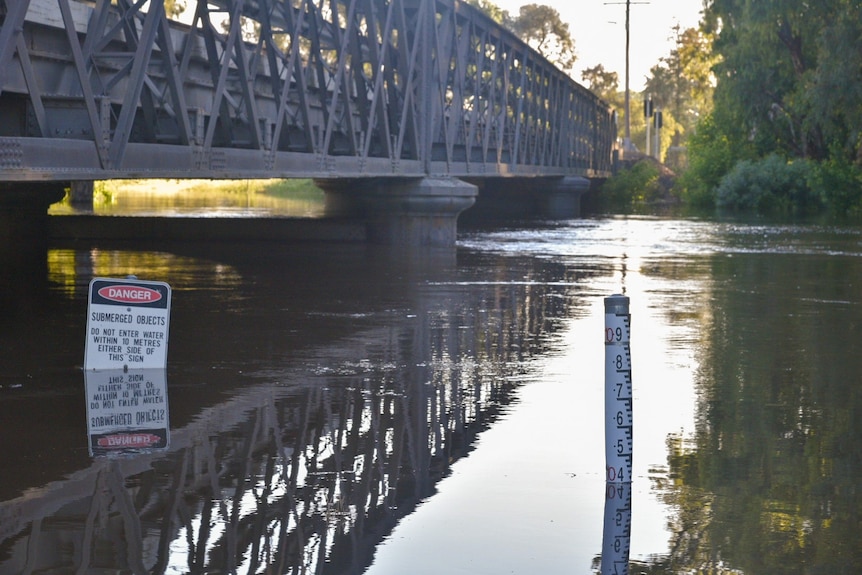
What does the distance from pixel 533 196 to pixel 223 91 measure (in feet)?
151

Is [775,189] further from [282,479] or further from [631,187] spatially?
[282,479]

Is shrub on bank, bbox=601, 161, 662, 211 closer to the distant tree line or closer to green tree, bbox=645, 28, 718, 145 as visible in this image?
the distant tree line

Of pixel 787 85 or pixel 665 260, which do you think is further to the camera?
pixel 787 85

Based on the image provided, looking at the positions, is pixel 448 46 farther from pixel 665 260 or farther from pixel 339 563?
pixel 339 563

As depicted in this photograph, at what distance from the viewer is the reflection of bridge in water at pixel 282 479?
592 centimetres

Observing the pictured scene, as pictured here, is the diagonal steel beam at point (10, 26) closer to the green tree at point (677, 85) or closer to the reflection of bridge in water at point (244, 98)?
the reflection of bridge in water at point (244, 98)

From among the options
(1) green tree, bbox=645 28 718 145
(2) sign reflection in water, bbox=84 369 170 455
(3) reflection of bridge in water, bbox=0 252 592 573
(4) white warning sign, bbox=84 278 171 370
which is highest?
(1) green tree, bbox=645 28 718 145

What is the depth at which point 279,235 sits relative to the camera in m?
29.2

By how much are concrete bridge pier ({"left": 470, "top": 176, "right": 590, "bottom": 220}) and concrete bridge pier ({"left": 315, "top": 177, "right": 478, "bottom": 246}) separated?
30417 millimetres

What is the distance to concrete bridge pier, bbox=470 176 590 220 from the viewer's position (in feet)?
201

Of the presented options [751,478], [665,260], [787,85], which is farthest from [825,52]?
[751,478]

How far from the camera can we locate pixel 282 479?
7.29 meters

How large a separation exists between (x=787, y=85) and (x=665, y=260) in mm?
39095

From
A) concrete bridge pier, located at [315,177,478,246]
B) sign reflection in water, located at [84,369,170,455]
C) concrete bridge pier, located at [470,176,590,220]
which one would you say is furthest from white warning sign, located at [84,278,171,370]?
A: concrete bridge pier, located at [470,176,590,220]
